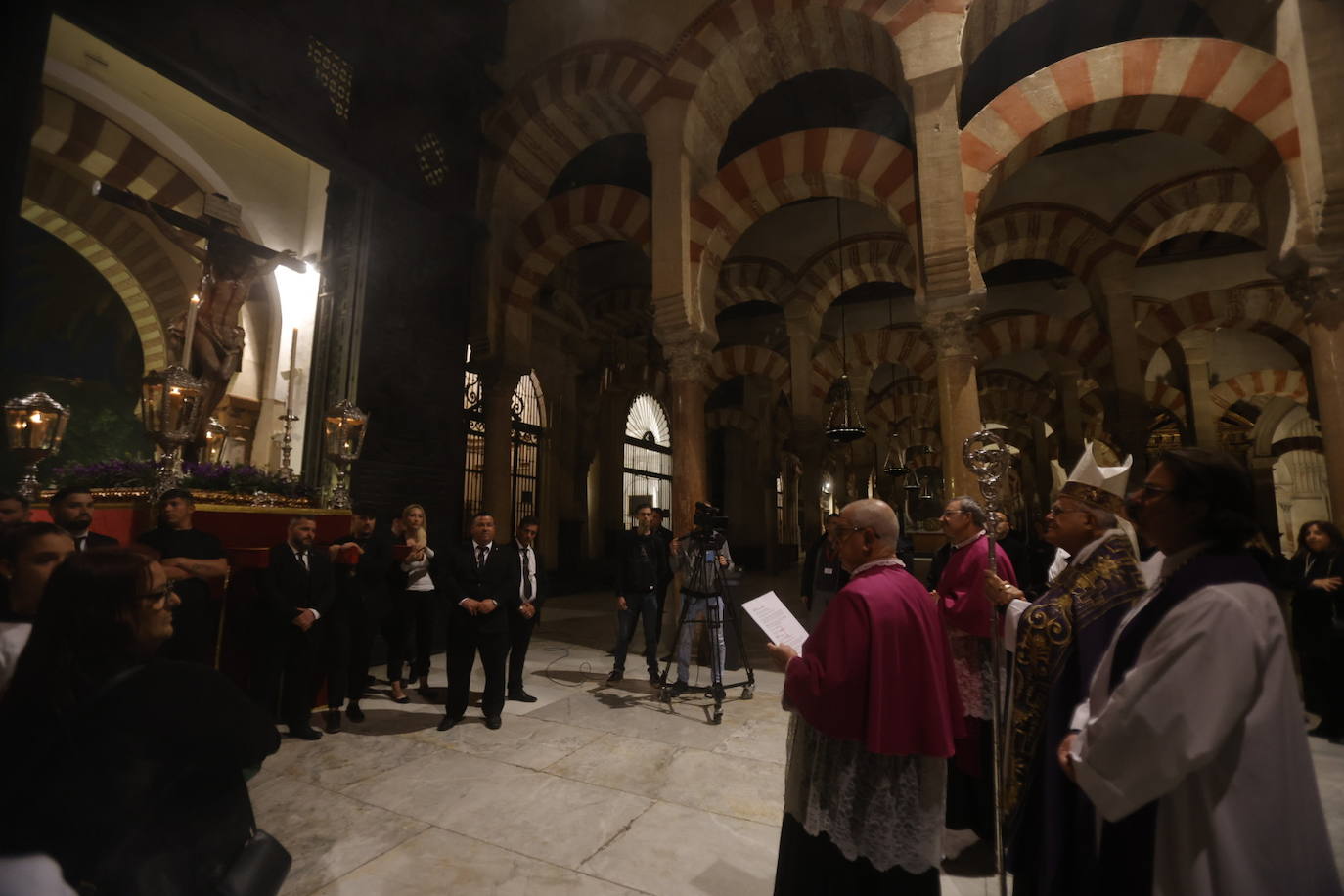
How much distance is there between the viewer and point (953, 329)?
17.3 feet

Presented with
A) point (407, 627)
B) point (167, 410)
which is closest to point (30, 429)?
point (167, 410)

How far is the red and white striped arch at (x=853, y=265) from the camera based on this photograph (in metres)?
9.13

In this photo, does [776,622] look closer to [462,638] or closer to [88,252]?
[462,638]

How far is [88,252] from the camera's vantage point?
7.35m

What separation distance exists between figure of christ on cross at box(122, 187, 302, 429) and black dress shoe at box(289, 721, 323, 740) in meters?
3.04

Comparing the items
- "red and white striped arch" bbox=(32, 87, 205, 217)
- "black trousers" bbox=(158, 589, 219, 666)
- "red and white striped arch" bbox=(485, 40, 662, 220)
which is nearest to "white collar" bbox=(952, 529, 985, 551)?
"black trousers" bbox=(158, 589, 219, 666)

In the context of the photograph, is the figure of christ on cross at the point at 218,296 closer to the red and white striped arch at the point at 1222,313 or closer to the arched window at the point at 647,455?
the arched window at the point at 647,455

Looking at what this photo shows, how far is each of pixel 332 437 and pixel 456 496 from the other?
1850 millimetres

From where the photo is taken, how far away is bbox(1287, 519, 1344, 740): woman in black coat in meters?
3.66

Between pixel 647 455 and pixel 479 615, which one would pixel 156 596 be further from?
pixel 647 455

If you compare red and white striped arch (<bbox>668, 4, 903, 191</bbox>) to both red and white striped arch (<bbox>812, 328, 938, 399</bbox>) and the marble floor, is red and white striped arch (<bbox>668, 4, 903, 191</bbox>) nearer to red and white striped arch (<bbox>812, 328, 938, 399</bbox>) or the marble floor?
the marble floor

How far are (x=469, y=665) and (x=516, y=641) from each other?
511 mm

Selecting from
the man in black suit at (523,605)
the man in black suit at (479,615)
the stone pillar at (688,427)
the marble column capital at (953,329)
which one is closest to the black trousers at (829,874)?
the man in black suit at (479,615)

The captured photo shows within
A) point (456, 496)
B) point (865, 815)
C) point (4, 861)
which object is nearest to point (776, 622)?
point (865, 815)
